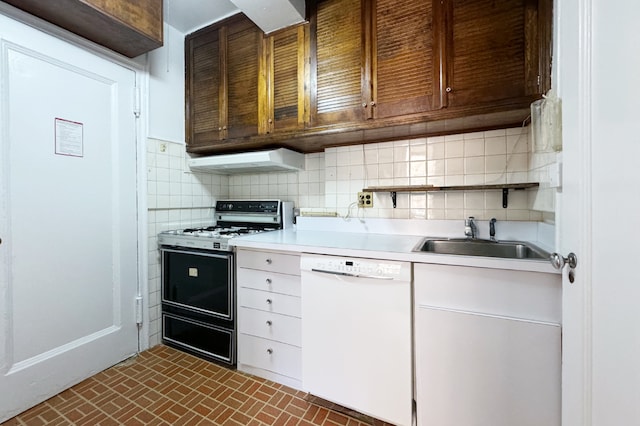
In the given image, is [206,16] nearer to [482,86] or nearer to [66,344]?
[482,86]

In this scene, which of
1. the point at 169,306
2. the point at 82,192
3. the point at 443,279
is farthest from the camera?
the point at 169,306

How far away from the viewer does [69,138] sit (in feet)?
5.22

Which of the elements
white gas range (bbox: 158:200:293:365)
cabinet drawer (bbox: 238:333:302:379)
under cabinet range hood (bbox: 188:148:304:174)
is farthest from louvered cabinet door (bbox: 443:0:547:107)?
cabinet drawer (bbox: 238:333:302:379)

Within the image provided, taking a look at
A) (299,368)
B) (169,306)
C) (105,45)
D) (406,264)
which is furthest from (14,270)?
(406,264)

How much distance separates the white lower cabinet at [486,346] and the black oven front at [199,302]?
1212 mm

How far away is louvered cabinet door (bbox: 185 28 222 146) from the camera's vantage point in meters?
2.13

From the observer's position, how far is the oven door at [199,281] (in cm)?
174

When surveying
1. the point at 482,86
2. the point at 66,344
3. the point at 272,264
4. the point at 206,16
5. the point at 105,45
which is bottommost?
the point at 66,344

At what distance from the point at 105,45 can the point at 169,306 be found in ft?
6.31

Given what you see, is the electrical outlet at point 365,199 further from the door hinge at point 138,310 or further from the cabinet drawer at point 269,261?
the door hinge at point 138,310

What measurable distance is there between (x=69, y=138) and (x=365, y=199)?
6.43 ft

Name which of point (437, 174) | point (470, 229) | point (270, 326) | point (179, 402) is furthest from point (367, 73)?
point (179, 402)

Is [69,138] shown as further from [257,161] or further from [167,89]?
[257,161]

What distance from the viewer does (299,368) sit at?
1.53 meters
